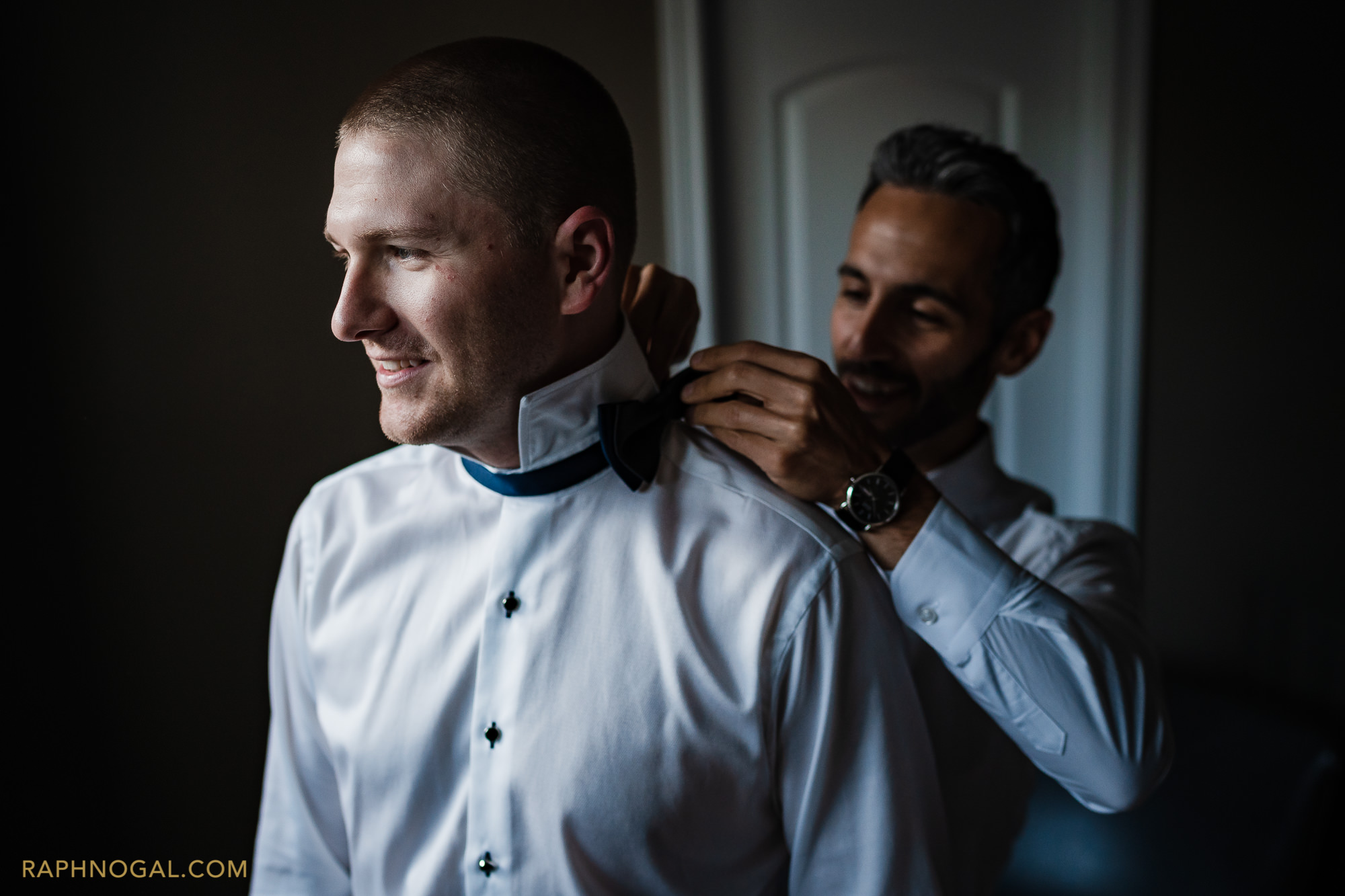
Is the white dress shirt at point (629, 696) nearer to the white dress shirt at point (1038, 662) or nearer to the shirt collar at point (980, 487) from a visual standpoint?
the white dress shirt at point (1038, 662)

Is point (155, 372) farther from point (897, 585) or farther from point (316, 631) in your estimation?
point (897, 585)

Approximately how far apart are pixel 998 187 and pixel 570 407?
3.18 feet

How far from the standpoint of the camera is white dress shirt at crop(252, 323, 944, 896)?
104 cm

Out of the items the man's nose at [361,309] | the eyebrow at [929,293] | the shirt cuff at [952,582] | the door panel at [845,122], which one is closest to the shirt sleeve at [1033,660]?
the shirt cuff at [952,582]

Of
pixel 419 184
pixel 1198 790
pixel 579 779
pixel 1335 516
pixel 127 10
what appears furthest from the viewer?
pixel 1335 516

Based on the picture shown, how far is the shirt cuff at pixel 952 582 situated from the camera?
45.9 inches

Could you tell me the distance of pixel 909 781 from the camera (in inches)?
42.8

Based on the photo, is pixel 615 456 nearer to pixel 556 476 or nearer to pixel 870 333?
pixel 556 476

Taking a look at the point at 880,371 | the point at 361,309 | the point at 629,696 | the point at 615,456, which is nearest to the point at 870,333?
the point at 880,371

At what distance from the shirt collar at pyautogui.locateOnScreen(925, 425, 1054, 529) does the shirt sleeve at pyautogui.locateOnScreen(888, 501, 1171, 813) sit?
45 cm

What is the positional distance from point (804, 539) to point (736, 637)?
0.45 feet

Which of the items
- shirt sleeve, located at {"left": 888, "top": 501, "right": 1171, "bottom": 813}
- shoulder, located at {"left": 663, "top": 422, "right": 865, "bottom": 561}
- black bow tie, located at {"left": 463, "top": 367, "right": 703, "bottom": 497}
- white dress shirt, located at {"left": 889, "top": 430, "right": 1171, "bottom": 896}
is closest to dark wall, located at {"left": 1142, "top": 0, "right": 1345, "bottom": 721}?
white dress shirt, located at {"left": 889, "top": 430, "right": 1171, "bottom": 896}

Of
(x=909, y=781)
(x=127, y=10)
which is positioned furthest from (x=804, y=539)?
→ (x=127, y=10)

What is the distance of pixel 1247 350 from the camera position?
8.53ft
